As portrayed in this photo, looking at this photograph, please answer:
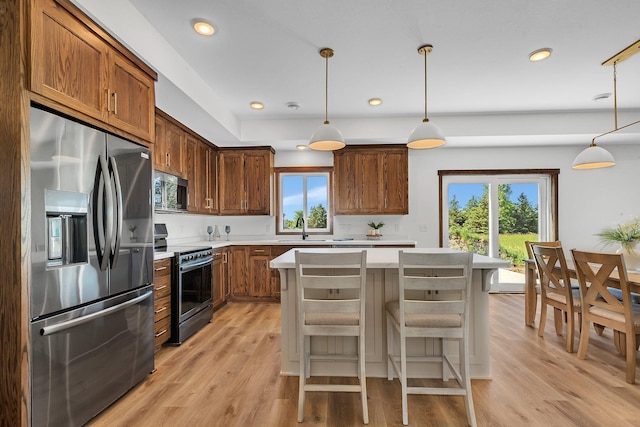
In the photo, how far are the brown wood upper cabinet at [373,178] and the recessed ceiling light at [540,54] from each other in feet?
7.23

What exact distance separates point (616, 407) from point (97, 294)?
3.38 meters

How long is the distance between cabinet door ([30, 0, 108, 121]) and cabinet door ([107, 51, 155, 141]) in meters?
0.09

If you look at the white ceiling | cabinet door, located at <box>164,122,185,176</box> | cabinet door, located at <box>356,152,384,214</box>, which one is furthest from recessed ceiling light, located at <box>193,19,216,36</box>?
cabinet door, located at <box>356,152,384,214</box>

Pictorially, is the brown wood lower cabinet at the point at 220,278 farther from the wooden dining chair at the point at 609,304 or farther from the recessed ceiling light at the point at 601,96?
the recessed ceiling light at the point at 601,96

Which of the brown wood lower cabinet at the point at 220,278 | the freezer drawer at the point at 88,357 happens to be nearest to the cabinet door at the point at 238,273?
the brown wood lower cabinet at the point at 220,278

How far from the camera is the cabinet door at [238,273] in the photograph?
472 cm

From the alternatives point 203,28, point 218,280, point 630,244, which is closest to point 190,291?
point 218,280

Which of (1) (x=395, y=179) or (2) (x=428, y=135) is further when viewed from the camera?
(1) (x=395, y=179)

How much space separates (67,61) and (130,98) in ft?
1.79

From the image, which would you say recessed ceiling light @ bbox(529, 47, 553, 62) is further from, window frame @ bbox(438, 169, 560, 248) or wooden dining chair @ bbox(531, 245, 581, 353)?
window frame @ bbox(438, 169, 560, 248)

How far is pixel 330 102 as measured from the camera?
3.94 m

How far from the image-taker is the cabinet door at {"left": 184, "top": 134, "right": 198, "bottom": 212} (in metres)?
4.10

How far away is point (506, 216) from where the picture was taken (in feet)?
16.8

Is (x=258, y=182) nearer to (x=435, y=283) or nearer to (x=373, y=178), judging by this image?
(x=373, y=178)
